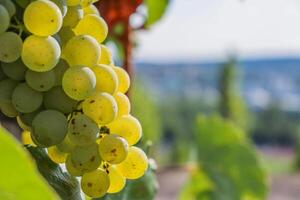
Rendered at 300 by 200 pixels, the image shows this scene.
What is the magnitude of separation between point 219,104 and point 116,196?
26.5 ft

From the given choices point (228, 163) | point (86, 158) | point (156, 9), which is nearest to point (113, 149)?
point (86, 158)

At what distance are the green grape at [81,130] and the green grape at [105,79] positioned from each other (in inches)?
1.0

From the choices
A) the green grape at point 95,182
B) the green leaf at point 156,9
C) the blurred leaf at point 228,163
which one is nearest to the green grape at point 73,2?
the green grape at point 95,182

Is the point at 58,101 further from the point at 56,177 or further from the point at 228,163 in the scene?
the point at 228,163

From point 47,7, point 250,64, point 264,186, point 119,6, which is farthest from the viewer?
point 250,64

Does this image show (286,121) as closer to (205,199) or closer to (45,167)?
(205,199)

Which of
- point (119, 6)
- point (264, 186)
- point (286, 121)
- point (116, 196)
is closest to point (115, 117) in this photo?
point (116, 196)

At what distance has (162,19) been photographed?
0.91 m

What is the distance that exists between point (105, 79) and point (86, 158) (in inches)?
1.9

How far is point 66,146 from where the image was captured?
1.33 ft

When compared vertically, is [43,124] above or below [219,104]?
above

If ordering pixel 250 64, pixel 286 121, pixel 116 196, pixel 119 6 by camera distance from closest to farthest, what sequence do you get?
pixel 116 196 → pixel 119 6 → pixel 286 121 → pixel 250 64

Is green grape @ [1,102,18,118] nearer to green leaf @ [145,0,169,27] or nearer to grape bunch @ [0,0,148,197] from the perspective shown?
grape bunch @ [0,0,148,197]

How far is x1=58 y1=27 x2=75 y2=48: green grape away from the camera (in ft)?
1.32
